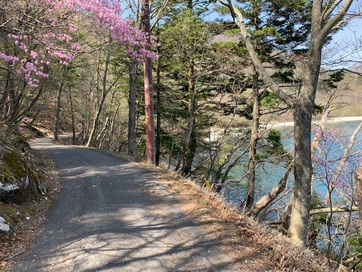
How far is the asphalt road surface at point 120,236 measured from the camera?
372 centimetres

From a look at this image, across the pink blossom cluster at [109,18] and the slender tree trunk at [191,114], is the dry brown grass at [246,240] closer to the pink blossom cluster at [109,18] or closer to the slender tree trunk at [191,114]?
the pink blossom cluster at [109,18]

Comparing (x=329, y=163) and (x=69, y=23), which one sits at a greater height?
(x=69, y=23)

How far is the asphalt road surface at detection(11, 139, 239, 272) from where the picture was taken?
12.2 ft

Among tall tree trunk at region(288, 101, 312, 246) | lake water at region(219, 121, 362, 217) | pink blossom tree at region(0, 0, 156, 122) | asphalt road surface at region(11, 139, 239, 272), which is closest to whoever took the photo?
asphalt road surface at region(11, 139, 239, 272)

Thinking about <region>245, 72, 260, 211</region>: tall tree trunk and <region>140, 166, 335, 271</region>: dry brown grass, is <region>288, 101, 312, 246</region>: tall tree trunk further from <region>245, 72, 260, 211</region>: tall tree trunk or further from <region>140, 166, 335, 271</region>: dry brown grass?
<region>245, 72, 260, 211</region>: tall tree trunk

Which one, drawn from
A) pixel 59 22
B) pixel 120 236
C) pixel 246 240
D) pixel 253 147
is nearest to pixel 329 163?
pixel 253 147

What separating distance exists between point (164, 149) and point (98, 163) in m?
8.56

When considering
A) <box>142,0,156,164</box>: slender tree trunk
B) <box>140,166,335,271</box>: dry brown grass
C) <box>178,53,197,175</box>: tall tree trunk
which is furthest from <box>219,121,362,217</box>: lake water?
<box>142,0,156,164</box>: slender tree trunk

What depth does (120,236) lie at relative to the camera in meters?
4.51

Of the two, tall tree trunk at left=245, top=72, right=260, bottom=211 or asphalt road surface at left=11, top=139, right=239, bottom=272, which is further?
tall tree trunk at left=245, top=72, right=260, bottom=211

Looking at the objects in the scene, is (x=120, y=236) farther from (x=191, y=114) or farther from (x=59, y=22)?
(x=191, y=114)

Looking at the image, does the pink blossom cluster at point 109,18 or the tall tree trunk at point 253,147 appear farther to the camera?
the tall tree trunk at point 253,147

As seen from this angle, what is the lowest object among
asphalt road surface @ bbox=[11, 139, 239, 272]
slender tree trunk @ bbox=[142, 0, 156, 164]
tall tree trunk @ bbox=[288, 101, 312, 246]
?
asphalt road surface @ bbox=[11, 139, 239, 272]

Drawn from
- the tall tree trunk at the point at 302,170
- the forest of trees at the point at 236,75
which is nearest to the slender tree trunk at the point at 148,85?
the forest of trees at the point at 236,75
